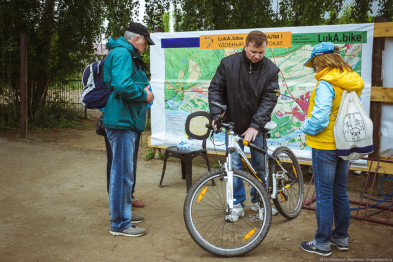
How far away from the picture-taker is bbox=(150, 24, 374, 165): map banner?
563 centimetres

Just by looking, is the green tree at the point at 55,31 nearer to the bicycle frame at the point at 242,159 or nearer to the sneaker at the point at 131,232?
the bicycle frame at the point at 242,159

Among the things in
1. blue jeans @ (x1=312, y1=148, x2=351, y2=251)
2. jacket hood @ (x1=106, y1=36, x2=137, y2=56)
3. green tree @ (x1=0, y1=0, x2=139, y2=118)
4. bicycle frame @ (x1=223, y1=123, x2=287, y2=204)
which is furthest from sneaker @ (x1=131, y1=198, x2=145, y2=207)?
green tree @ (x1=0, y1=0, x2=139, y2=118)

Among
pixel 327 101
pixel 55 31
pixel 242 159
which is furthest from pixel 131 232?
pixel 55 31

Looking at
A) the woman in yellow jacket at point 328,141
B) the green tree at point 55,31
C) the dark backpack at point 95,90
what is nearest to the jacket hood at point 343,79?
the woman in yellow jacket at point 328,141

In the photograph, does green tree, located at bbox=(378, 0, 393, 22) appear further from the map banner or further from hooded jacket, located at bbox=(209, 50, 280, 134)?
hooded jacket, located at bbox=(209, 50, 280, 134)

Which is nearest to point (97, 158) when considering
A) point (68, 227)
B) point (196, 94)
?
point (196, 94)

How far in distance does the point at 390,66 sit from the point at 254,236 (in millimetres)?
3042

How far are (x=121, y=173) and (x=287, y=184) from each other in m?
1.84

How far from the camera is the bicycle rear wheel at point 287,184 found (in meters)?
4.51

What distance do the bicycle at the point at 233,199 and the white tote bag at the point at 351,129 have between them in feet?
2.63

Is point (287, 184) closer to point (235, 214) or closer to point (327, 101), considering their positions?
point (235, 214)

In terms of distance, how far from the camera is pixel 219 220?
4293 millimetres

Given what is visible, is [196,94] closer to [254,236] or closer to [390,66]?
[390,66]

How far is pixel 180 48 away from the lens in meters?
6.84
